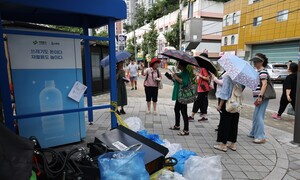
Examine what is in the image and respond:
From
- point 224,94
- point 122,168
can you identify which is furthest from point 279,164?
point 122,168

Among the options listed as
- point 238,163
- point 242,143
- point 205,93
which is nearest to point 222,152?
point 238,163

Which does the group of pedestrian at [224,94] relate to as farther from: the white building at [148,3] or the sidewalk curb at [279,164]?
the white building at [148,3]

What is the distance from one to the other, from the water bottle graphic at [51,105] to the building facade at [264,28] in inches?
921

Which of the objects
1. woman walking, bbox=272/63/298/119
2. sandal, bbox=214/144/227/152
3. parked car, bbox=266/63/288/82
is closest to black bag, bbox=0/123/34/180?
sandal, bbox=214/144/227/152

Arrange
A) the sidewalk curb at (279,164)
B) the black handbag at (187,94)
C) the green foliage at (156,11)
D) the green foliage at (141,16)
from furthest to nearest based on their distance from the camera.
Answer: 1. the green foliage at (141,16)
2. the green foliage at (156,11)
3. the black handbag at (187,94)
4. the sidewalk curb at (279,164)

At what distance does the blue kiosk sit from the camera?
9.24 ft

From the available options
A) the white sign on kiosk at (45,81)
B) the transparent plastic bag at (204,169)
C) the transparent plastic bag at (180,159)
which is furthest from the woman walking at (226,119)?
the white sign on kiosk at (45,81)

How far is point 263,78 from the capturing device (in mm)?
3926

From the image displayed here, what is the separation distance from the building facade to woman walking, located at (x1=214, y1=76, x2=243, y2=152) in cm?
2174

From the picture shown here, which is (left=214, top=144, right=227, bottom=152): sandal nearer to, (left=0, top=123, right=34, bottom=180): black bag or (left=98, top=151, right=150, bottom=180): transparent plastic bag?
(left=98, top=151, right=150, bottom=180): transparent plastic bag

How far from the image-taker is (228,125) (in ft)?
12.0

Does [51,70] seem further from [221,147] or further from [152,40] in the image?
[152,40]

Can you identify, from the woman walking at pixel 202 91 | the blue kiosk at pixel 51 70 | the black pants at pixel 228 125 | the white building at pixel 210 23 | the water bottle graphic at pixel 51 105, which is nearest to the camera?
the blue kiosk at pixel 51 70

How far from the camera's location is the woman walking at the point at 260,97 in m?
3.95
